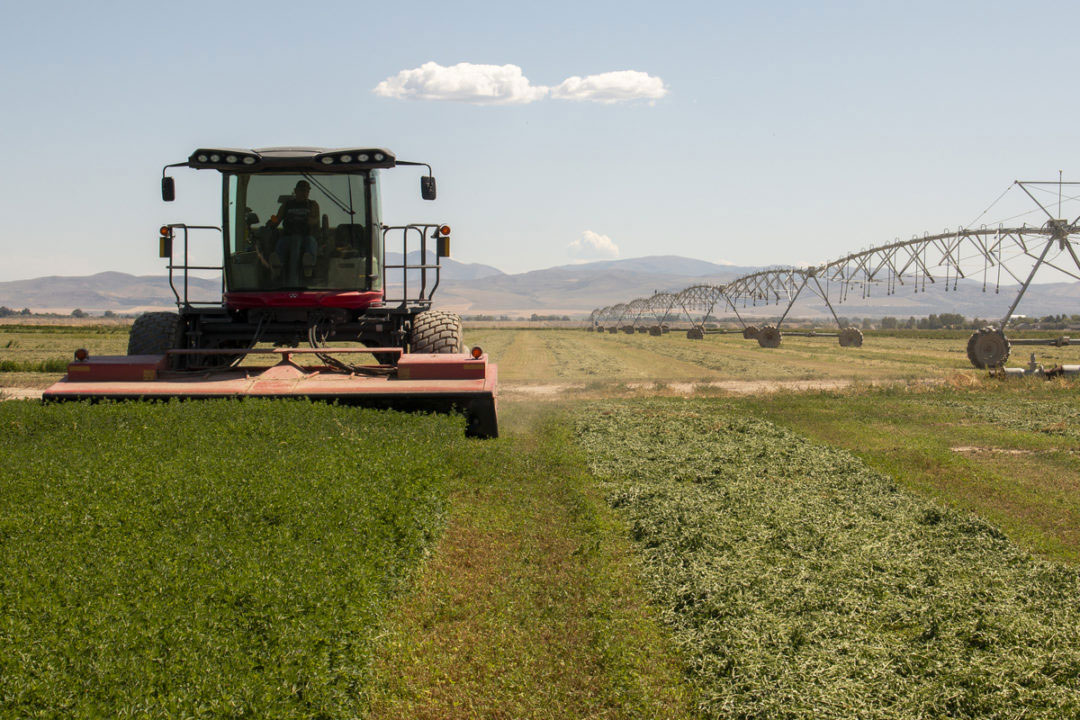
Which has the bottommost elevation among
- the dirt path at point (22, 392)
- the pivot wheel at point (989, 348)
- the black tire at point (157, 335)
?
the dirt path at point (22, 392)

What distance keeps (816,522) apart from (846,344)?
44.4 metres

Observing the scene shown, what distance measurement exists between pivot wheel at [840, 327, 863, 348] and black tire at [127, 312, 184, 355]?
4263 centimetres

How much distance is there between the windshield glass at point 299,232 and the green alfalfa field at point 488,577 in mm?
2939

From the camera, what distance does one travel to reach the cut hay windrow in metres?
4.64

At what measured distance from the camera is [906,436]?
14.1 metres

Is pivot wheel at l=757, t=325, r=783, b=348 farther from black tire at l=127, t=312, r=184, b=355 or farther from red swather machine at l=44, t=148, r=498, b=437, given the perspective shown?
black tire at l=127, t=312, r=184, b=355

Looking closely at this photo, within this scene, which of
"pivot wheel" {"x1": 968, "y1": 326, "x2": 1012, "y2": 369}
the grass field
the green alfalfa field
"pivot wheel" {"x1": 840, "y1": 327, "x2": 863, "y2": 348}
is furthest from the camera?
"pivot wheel" {"x1": 840, "y1": 327, "x2": 863, "y2": 348}

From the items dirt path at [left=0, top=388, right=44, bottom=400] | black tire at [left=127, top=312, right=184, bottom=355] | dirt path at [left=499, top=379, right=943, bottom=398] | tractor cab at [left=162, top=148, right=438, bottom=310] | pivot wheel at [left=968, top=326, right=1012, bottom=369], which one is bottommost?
dirt path at [left=0, top=388, right=44, bottom=400]

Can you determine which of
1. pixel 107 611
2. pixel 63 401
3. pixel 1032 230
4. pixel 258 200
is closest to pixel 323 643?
pixel 107 611

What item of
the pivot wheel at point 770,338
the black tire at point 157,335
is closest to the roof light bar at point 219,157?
the black tire at point 157,335

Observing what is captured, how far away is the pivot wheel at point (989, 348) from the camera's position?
26.5 m

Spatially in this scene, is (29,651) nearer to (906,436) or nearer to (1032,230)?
(906,436)

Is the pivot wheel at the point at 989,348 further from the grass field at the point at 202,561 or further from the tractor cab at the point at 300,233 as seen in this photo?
the grass field at the point at 202,561

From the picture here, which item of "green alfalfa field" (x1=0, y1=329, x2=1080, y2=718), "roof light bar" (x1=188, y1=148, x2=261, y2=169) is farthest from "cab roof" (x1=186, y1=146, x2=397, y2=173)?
"green alfalfa field" (x1=0, y1=329, x2=1080, y2=718)
